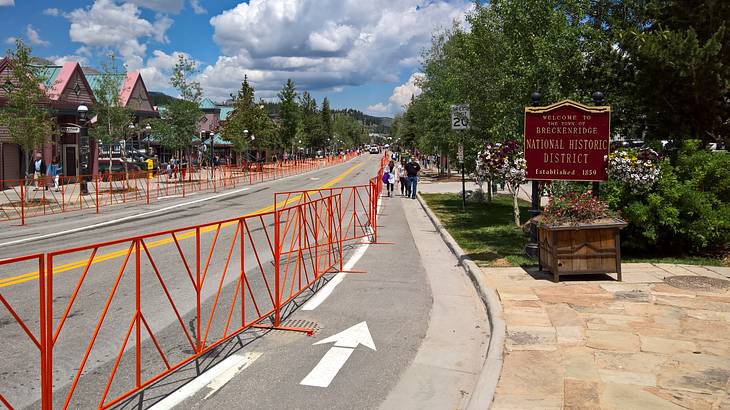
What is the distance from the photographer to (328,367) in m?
5.94

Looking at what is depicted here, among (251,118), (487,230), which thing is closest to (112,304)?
(487,230)

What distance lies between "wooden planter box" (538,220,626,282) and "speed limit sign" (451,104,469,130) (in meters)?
9.25

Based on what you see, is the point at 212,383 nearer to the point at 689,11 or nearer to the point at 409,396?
the point at 409,396

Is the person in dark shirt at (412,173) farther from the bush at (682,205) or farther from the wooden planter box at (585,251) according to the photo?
the wooden planter box at (585,251)

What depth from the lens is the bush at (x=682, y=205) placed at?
34.6 feet

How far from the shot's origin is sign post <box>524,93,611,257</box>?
10328mm

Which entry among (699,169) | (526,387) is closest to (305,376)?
(526,387)

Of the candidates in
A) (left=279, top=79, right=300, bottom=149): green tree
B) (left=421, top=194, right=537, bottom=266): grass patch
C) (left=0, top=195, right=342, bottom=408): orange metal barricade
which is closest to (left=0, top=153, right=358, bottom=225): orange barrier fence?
(left=0, top=195, right=342, bottom=408): orange metal barricade

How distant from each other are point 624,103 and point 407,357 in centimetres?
933

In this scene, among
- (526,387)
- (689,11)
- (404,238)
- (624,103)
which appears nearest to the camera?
(526,387)

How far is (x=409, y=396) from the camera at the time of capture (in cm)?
523

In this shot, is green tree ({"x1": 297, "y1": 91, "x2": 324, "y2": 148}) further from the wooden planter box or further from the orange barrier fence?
the wooden planter box

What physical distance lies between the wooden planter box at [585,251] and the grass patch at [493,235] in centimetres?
159

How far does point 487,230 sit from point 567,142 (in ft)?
18.7
